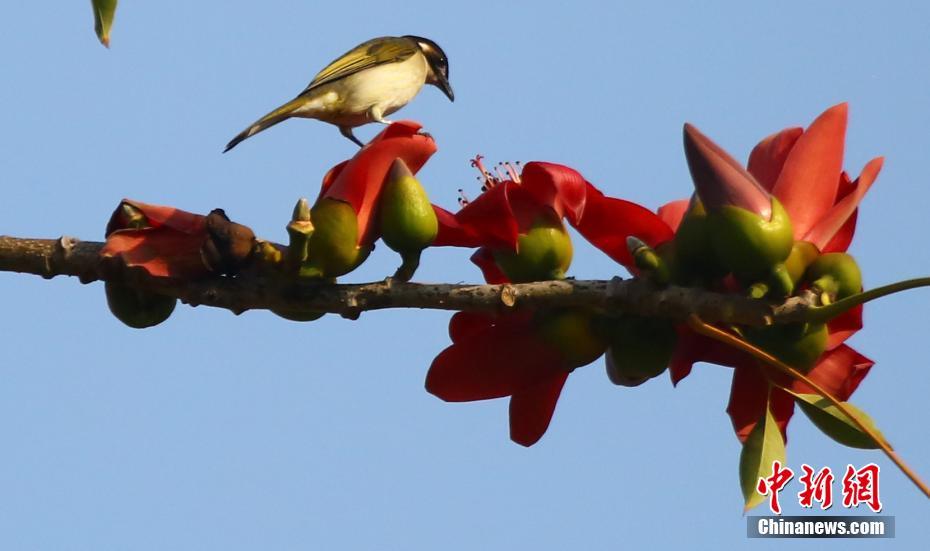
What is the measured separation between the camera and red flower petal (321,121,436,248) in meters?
1.96

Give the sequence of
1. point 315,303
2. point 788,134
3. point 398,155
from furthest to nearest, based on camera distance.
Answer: point 788,134 < point 398,155 < point 315,303

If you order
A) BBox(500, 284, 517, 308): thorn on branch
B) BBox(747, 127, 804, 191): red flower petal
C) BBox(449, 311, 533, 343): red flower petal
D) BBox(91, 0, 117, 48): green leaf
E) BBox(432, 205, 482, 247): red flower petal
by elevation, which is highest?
BBox(747, 127, 804, 191): red flower petal

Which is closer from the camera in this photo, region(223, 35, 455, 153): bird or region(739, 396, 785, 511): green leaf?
region(739, 396, 785, 511): green leaf

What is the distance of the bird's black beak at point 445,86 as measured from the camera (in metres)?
10.8

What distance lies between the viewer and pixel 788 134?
2211 millimetres

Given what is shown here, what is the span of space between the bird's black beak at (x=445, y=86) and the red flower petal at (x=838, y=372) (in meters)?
8.89

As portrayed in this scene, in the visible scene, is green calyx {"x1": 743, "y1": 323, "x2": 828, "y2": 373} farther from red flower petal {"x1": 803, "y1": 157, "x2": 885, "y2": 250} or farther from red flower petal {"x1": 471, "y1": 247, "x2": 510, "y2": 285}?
red flower petal {"x1": 471, "y1": 247, "x2": 510, "y2": 285}

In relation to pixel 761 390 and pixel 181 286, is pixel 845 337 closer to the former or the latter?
pixel 761 390

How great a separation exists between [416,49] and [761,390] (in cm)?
→ 831

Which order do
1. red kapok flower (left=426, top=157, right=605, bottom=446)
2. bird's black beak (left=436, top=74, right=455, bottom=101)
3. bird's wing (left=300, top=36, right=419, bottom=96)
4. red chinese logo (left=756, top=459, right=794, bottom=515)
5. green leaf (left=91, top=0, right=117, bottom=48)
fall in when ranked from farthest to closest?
bird's black beak (left=436, top=74, right=455, bottom=101) → bird's wing (left=300, top=36, right=419, bottom=96) → red kapok flower (left=426, top=157, right=605, bottom=446) → red chinese logo (left=756, top=459, right=794, bottom=515) → green leaf (left=91, top=0, right=117, bottom=48)

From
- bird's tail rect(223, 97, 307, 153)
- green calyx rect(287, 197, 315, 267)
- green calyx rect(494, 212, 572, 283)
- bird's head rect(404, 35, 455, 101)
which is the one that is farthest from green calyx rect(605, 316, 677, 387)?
bird's head rect(404, 35, 455, 101)

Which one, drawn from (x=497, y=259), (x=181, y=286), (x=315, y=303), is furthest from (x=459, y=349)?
(x=181, y=286)

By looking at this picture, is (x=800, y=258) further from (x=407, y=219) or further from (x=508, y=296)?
(x=407, y=219)

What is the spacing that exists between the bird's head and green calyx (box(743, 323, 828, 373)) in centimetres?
877
